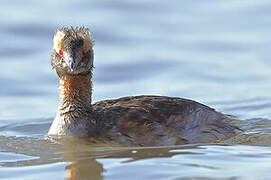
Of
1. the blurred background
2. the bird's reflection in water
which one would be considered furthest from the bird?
the blurred background

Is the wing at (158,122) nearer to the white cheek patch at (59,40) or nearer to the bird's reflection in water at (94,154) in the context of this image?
the bird's reflection in water at (94,154)

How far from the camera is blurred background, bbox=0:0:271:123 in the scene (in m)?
15.3

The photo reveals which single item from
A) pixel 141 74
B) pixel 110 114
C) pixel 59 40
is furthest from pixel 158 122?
pixel 141 74

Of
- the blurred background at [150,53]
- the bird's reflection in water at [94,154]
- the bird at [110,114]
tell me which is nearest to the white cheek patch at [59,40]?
the bird at [110,114]

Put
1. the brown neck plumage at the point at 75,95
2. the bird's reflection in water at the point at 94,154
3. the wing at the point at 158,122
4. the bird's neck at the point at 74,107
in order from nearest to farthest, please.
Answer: the bird's reflection in water at the point at 94,154 → the wing at the point at 158,122 → the bird's neck at the point at 74,107 → the brown neck plumage at the point at 75,95

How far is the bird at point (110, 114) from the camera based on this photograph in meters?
11.2

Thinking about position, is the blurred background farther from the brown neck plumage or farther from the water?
the brown neck plumage

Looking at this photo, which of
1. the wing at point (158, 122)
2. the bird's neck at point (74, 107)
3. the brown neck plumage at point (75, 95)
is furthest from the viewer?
the brown neck plumage at point (75, 95)

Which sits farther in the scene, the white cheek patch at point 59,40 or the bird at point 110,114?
the white cheek patch at point 59,40

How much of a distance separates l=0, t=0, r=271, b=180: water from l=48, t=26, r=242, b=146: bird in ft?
1.07

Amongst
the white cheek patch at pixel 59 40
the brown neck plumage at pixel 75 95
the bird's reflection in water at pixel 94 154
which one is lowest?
the bird's reflection in water at pixel 94 154

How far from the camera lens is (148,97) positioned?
12.1 meters

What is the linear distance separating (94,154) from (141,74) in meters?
6.17

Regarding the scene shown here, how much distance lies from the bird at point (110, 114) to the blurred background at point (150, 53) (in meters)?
2.26
